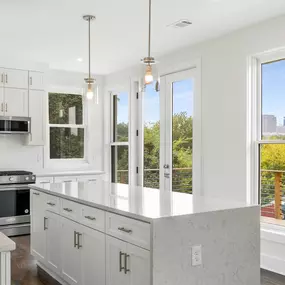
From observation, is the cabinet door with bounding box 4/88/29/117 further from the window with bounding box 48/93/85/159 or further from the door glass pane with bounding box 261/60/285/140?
the door glass pane with bounding box 261/60/285/140

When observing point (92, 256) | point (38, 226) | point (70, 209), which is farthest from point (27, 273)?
point (92, 256)

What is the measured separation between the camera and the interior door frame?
5.05m

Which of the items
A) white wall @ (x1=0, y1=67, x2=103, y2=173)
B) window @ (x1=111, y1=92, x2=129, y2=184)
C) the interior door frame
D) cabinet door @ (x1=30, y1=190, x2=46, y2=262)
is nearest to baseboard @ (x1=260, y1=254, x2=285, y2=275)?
the interior door frame

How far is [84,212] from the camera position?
3.04 meters

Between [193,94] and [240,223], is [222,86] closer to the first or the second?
[193,94]

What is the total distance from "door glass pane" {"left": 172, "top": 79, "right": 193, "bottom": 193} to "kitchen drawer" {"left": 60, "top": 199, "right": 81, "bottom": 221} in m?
2.31

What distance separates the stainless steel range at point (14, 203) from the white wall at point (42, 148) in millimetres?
580

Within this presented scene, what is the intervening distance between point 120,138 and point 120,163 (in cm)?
46

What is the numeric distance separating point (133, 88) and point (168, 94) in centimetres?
99

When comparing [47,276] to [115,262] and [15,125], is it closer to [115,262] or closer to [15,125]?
[115,262]

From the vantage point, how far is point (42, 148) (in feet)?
21.4

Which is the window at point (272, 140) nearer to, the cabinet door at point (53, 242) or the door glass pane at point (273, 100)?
the door glass pane at point (273, 100)

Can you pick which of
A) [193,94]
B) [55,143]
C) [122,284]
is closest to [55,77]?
[55,143]

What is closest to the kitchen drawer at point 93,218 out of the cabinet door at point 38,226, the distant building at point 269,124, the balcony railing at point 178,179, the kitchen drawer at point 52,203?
the kitchen drawer at point 52,203
